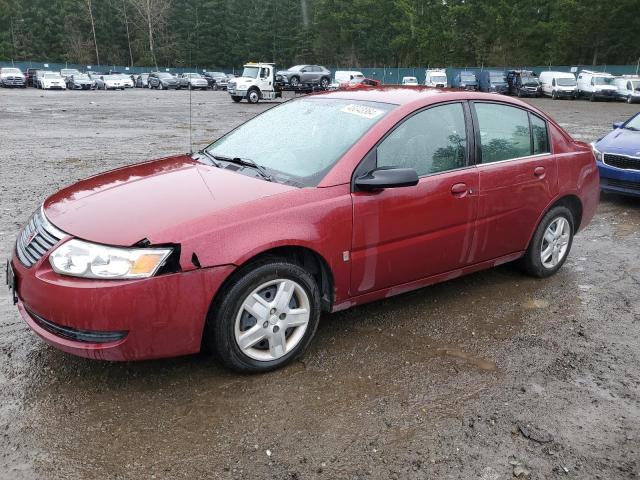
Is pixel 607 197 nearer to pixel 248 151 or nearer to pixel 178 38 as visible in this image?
pixel 248 151

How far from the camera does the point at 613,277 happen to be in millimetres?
4996

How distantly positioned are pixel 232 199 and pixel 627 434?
2.39 metres


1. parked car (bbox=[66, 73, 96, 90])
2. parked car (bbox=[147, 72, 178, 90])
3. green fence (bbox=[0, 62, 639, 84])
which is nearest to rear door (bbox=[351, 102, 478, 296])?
green fence (bbox=[0, 62, 639, 84])

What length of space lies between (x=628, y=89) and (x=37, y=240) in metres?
38.1

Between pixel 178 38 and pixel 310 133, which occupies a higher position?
pixel 178 38

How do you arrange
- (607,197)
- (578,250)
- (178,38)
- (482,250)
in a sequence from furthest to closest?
(178,38) < (607,197) < (578,250) < (482,250)

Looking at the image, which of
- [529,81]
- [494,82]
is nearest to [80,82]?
[494,82]

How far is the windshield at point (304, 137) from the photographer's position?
11.6 ft

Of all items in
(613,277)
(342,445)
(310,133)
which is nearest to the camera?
(342,445)

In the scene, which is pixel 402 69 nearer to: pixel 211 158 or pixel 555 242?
pixel 555 242

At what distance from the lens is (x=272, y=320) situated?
3189mm

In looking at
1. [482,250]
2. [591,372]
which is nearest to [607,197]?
[482,250]

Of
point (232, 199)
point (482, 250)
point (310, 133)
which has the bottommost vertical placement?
point (482, 250)

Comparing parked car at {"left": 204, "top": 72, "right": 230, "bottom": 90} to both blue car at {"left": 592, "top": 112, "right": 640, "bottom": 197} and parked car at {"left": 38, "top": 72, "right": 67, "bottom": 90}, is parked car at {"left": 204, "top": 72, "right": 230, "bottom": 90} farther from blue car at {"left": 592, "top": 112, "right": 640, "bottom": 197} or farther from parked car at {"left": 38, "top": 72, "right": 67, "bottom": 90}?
blue car at {"left": 592, "top": 112, "right": 640, "bottom": 197}
